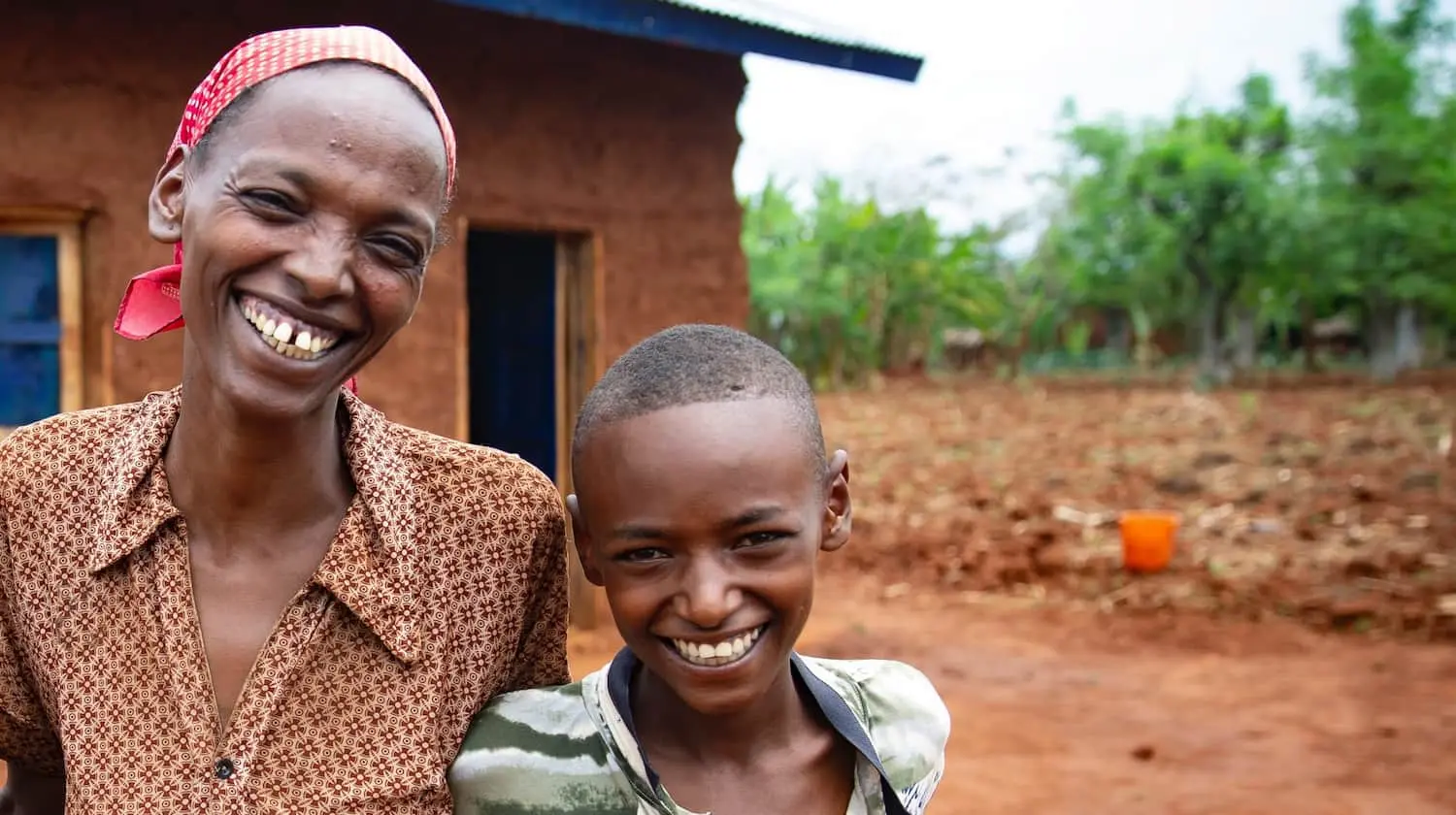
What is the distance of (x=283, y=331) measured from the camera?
152cm

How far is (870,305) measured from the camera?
88.4 feet

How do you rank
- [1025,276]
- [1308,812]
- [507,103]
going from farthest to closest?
[1025,276] < [507,103] < [1308,812]

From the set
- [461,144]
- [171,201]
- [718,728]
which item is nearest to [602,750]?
[718,728]

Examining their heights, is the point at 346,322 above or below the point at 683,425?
above

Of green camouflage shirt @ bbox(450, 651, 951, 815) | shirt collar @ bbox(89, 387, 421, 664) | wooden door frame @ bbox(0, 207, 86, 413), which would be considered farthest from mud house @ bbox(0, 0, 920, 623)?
green camouflage shirt @ bbox(450, 651, 951, 815)

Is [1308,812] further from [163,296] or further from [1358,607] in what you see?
[163,296]

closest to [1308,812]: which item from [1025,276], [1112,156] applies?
[1112,156]

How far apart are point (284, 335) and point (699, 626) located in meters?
0.64

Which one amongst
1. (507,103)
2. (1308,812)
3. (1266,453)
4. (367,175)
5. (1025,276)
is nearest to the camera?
(367,175)

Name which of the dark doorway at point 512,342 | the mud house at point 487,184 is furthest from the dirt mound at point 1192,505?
the mud house at point 487,184

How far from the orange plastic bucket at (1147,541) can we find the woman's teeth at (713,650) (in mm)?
7350

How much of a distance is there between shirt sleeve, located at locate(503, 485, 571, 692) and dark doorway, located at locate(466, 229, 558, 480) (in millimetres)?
4681

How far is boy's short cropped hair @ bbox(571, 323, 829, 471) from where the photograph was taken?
172cm

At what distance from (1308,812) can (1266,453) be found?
9.47 meters
